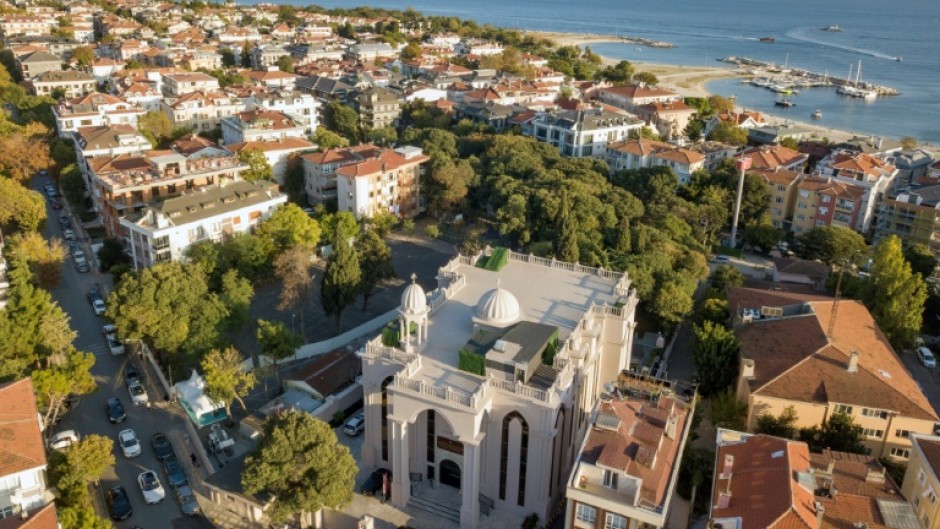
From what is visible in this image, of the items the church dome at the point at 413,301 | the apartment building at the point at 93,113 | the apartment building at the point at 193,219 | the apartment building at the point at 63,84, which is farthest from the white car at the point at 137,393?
the apartment building at the point at 63,84

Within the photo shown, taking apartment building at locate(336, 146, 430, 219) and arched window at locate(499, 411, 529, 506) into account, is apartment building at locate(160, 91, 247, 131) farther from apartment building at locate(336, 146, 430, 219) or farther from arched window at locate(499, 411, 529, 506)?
arched window at locate(499, 411, 529, 506)

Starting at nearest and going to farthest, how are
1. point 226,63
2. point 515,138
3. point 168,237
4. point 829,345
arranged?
point 829,345
point 168,237
point 515,138
point 226,63

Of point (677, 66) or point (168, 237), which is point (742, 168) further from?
point (677, 66)

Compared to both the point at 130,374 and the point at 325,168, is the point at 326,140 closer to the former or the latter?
the point at 325,168

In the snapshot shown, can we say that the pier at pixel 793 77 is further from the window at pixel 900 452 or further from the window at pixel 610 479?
the window at pixel 610 479

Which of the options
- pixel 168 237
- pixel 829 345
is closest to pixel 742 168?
pixel 829 345

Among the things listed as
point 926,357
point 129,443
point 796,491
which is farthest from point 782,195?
point 129,443
